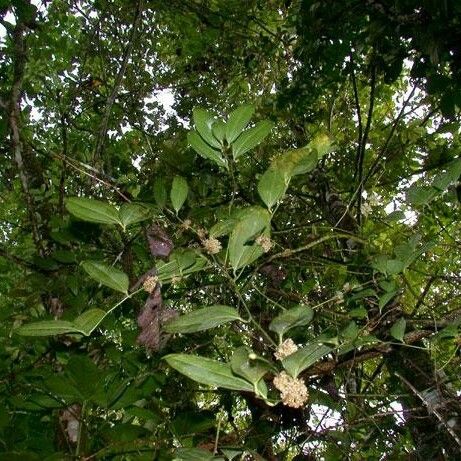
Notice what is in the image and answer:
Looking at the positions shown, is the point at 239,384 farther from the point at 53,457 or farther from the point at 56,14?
the point at 56,14

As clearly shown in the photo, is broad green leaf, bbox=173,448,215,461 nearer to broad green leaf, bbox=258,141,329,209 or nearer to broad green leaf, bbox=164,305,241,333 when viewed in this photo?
broad green leaf, bbox=164,305,241,333

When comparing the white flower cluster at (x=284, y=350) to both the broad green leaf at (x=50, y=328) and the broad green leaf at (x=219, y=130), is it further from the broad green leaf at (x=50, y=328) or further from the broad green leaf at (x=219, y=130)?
the broad green leaf at (x=219, y=130)

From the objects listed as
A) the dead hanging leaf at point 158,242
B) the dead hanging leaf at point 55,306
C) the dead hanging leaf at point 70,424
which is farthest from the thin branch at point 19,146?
the dead hanging leaf at point 158,242

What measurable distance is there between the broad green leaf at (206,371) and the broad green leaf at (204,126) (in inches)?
17.6

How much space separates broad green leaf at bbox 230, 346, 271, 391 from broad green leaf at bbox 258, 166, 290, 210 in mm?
298

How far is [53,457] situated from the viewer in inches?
30.1

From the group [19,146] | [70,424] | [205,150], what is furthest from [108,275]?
[19,146]

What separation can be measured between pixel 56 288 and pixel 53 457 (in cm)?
104

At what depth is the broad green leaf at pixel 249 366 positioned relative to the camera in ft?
2.03

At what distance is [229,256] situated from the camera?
0.82m

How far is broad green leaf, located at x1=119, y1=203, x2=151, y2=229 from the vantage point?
87cm

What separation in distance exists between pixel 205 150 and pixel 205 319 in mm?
348

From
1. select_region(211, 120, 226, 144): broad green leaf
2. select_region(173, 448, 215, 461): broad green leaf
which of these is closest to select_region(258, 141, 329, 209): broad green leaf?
select_region(211, 120, 226, 144): broad green leaf

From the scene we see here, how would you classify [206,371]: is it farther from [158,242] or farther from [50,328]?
[158,242]
